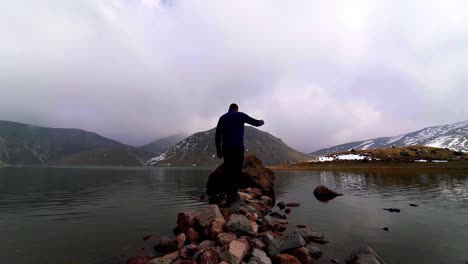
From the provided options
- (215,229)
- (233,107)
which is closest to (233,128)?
(233,107)

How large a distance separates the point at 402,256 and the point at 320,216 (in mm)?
7583

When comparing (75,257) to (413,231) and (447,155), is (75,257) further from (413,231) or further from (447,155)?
(447,155)

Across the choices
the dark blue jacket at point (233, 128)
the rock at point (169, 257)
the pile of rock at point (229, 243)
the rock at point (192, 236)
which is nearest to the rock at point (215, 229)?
the pile of rock at point (229, 243)

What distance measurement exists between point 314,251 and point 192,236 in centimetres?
520

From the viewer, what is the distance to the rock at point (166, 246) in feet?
35.1

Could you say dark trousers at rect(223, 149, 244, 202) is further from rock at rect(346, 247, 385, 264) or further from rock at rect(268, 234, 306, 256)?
rock at rect(346, 247, 385, 264)

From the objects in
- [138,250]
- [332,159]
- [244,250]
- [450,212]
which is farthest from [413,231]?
[332,159]

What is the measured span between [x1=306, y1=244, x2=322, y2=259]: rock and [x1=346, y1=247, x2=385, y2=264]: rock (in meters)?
1.07

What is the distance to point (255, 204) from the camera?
19.5m

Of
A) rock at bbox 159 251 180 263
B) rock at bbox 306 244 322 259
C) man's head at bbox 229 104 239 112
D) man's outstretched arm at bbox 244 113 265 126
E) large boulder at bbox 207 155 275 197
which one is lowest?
rock at bbox 306 244 322 259

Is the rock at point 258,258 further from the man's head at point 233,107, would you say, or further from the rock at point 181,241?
the man's head at point 233,107

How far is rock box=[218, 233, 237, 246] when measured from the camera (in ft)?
33.7

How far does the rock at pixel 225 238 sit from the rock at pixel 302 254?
2305 mm

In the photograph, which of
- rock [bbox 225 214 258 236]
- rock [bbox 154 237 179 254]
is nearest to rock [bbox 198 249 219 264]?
rock [bbox 154 237 179 254]
